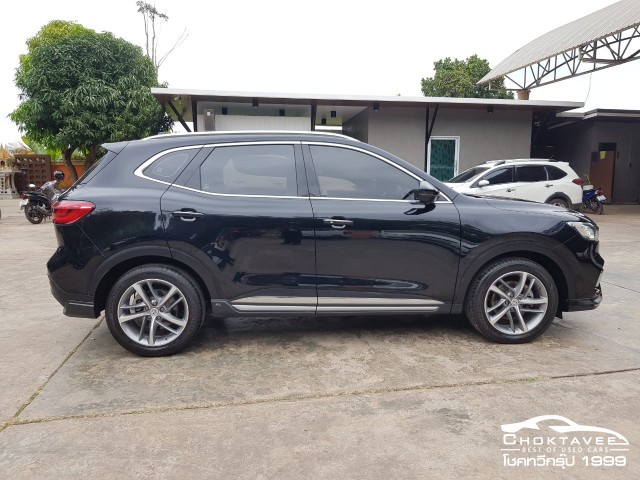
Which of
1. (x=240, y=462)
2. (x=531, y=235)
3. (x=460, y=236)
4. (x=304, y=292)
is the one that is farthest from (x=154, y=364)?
(x=531, y=235)

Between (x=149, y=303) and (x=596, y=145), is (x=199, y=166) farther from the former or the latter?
(x=596, y=145)

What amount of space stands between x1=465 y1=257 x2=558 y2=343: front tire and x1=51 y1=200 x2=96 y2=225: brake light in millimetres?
3090

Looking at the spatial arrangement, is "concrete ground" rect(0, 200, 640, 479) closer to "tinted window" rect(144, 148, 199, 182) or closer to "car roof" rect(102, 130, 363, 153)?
"tinted window" rect(144, 148, 199, 182)

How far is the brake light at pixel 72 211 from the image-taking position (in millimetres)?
3514

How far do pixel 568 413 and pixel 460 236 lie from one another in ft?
4.85

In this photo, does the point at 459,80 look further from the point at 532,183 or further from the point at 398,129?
the point at 532,183

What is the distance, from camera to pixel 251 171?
3.77 m

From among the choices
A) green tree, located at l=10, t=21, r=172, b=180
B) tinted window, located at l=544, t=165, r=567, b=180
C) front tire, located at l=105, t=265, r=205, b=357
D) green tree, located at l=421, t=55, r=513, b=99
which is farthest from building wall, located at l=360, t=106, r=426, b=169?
green tree, located at l=421, t=55, r=513, b=99

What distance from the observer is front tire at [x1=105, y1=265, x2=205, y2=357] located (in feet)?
11.7

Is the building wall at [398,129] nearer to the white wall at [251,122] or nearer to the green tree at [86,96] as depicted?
the white wall at [251,122]

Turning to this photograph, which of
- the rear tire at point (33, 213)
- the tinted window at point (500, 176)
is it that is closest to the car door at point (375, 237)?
the tinted window at point (500, 176)

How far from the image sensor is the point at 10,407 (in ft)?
9.58

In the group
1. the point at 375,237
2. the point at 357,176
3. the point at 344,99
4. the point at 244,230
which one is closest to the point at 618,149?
the point at 344,99

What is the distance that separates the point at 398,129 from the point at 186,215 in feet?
40.8
